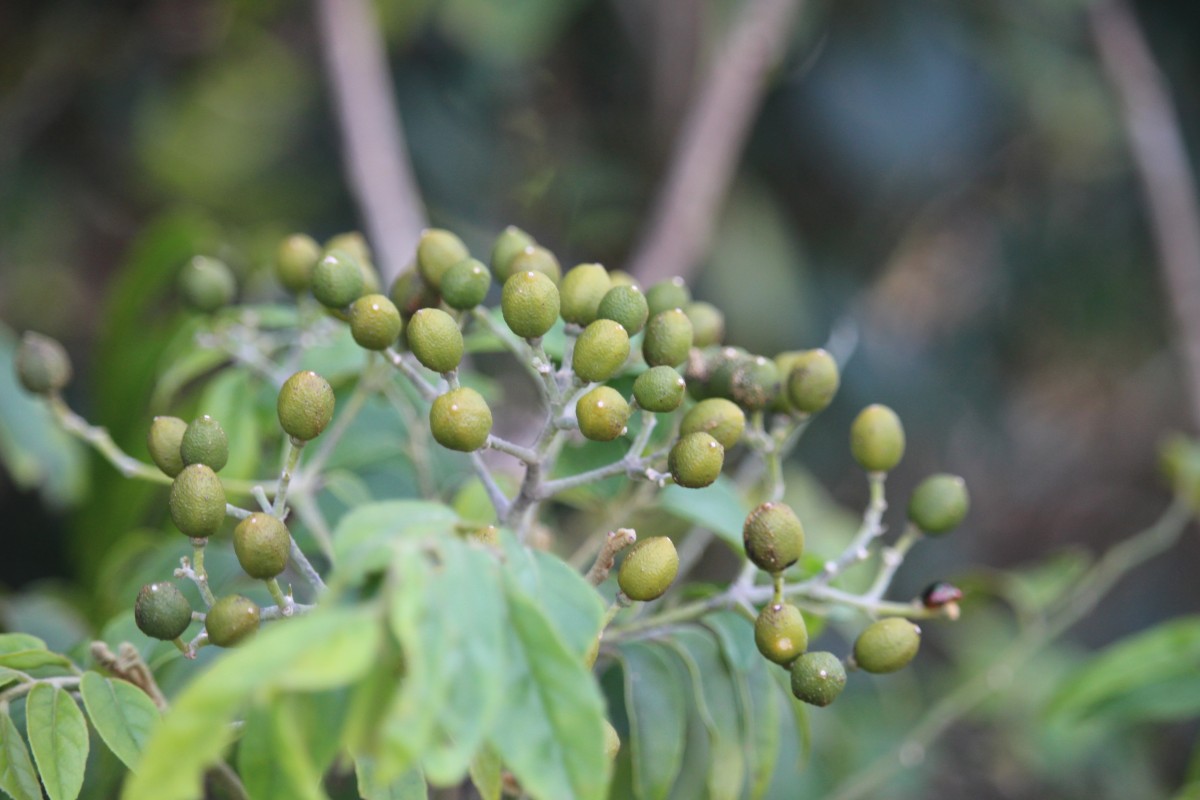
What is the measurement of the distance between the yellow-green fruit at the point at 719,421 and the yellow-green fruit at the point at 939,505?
9.9 inches

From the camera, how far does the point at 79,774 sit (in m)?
0.76

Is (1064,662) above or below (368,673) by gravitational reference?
below

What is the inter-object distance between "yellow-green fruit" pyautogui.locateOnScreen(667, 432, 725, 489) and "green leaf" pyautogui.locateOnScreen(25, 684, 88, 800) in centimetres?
47

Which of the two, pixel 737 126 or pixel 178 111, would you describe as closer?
pixel 737 126

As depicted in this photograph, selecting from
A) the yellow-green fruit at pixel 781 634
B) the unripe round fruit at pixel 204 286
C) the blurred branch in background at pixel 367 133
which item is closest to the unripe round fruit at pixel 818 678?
the yellow-green fruit at pixel 781 634

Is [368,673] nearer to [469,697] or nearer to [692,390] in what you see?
[469,697]

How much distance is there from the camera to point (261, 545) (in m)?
0.72

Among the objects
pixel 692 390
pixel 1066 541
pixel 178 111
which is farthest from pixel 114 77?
pixel 1066 541

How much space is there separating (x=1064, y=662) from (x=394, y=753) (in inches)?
106

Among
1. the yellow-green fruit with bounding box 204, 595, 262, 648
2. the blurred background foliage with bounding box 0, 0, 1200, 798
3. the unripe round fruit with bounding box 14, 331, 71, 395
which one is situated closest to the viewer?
the yellow-green fruit with bounding box 204, 595, 262, 648

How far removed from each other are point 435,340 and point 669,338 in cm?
19

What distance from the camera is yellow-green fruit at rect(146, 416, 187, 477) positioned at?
840 millimetres

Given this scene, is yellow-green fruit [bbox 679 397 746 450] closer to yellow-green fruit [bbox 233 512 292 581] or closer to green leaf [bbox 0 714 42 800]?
yellow-green fruit [bbox 233 512 292 581]

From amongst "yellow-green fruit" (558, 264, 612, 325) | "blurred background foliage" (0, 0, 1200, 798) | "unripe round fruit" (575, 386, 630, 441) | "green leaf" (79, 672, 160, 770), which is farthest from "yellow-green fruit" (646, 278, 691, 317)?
"blurred background foliage" (0, 0, 1200, 798)
